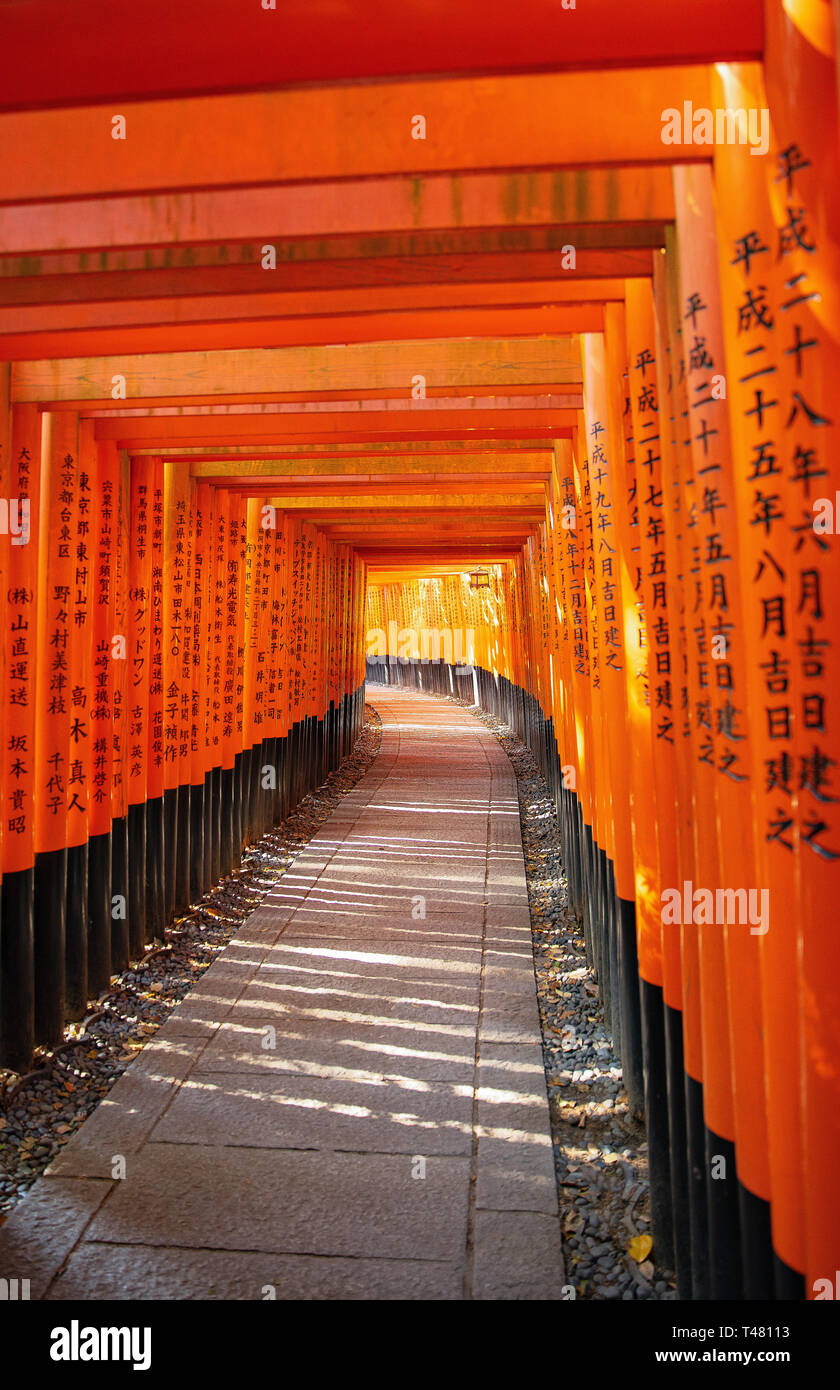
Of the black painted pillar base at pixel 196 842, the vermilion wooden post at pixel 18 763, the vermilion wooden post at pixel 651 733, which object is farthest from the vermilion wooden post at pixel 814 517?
the black painted pillar base at pixel 196 842

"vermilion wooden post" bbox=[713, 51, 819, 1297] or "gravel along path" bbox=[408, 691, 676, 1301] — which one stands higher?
"vermilion wooden post" bbox=[713, 51, 819, 1297]

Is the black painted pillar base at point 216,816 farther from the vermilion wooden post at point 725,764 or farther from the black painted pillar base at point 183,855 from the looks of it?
the vermilion wooden post at point 725,764

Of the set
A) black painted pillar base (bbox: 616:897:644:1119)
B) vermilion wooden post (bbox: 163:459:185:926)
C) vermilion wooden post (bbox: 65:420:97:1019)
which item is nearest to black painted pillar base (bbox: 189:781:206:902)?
vermilion wooden post (bbox: 163:459:185:926)

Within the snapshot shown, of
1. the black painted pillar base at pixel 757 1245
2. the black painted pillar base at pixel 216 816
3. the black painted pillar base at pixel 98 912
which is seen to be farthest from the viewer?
the black painted pillar base at pixel 216 816

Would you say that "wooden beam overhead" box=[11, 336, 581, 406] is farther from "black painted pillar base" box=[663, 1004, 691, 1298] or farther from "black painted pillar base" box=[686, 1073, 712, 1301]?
"black painted pillar base" box=[686, 1073, 712, 1301]

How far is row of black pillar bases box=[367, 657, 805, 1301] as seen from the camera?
2023 millimetres

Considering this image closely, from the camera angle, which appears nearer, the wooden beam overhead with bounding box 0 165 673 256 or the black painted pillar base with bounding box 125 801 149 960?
the wooden beam overhead with bounding box 0 165 673 256

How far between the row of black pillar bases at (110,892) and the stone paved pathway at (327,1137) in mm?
552

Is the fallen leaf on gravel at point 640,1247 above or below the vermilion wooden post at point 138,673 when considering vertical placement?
below

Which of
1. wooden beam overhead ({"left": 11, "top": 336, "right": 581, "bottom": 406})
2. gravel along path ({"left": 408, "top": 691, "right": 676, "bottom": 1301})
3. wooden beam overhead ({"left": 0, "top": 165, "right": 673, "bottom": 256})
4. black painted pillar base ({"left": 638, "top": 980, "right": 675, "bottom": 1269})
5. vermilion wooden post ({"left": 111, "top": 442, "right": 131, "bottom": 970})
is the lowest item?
gravel along path ({"left": 408, "top": 691, "right": 676, "bottom": 1301})

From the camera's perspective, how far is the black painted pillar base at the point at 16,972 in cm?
413

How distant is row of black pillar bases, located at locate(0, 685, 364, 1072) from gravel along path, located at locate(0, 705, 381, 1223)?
94mm

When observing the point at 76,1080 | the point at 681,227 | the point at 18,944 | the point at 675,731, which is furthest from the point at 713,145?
the point at 76,1080

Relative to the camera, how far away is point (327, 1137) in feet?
11.6
